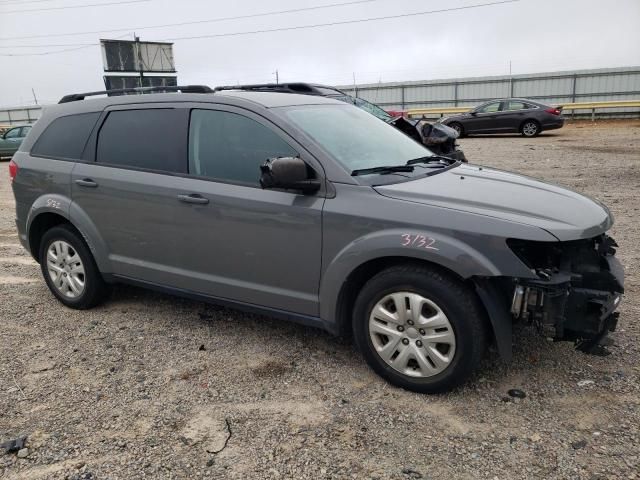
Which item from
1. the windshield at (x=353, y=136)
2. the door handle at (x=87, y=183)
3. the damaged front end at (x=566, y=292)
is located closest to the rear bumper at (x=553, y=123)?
the windshield at (x=353, y=136)

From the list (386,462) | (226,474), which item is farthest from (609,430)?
(226,474)

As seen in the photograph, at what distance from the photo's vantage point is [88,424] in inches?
121

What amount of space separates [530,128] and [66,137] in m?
18.4

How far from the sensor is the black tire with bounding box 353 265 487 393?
2984 mm

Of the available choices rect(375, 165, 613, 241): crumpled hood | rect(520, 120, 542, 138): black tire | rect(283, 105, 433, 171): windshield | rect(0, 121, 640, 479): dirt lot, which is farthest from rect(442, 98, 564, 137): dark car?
rect(375, 165, 613, 241): crumpled hood

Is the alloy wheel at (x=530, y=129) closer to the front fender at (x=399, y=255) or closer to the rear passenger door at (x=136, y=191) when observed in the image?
the rear passenger door at (x=136, y=191)

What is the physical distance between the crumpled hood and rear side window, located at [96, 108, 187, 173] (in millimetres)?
1590

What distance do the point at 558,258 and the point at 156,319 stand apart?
122 inches

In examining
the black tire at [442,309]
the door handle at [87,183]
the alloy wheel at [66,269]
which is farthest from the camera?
the alloy wheel at [66,269]

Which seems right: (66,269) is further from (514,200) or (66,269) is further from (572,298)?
(572,298)

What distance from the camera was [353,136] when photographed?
12.7 ft

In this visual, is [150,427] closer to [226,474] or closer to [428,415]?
[226,474]

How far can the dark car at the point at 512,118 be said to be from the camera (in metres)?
19.4

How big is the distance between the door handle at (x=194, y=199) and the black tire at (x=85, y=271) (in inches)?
48.9
